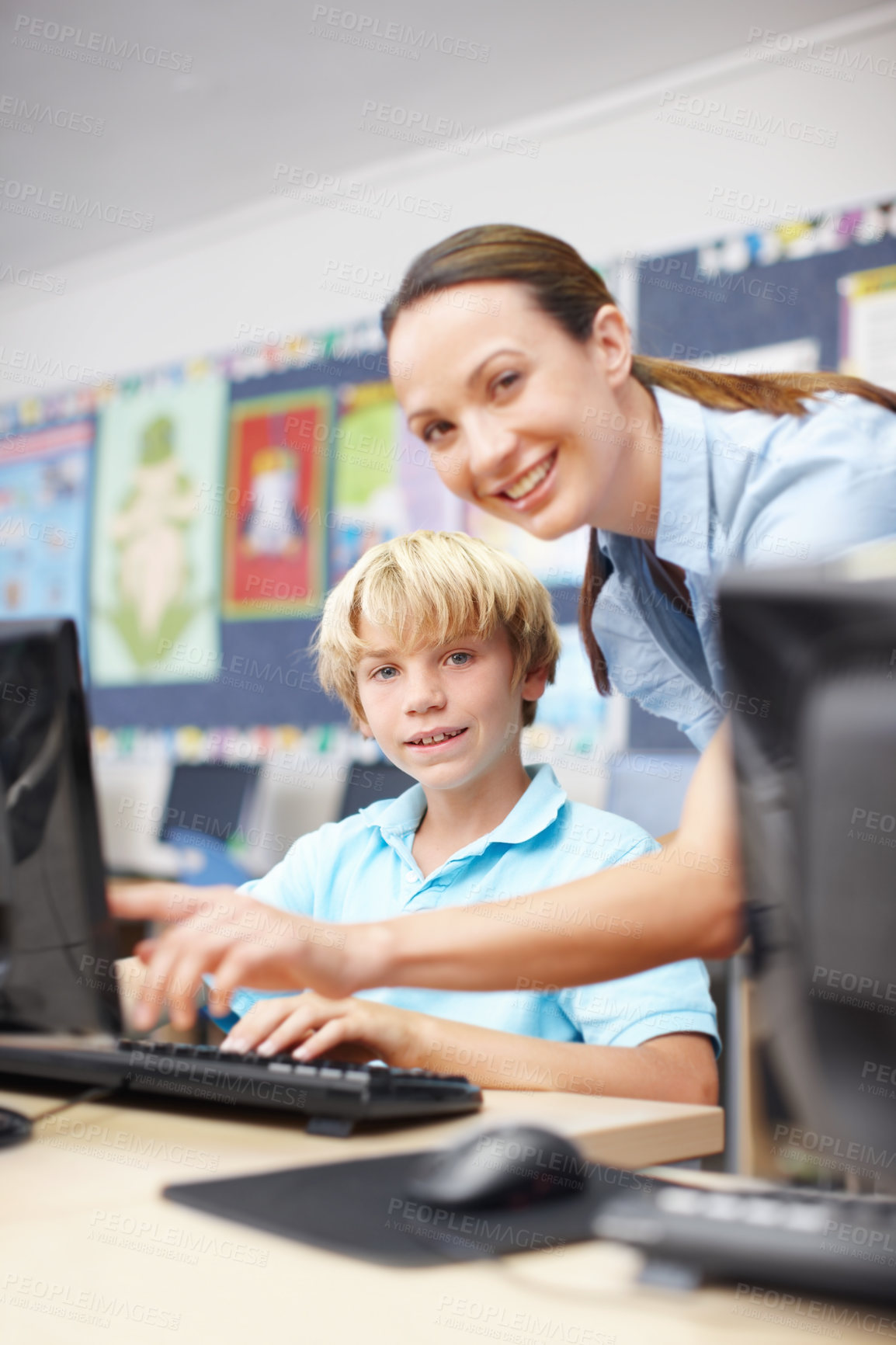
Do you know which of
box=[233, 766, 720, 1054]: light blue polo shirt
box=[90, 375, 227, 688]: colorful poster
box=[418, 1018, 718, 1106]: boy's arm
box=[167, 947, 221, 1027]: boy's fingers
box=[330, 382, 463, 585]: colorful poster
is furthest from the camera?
box=[90, 375, 227, 688]: colorful poster

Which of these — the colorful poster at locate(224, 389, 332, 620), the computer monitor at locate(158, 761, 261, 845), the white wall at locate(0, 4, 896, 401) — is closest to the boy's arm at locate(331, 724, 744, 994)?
the white wall at locate(0, 4, 896, 401)

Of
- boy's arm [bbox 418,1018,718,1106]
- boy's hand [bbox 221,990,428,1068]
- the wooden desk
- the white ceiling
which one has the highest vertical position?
the white ceiling

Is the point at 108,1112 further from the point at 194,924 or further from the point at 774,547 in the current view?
the point at 774,547

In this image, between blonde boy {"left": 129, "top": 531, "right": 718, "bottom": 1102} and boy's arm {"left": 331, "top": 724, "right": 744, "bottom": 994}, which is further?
blonde boy {"left": 129, "top": 531, "right": 718, "bottom": 1102}

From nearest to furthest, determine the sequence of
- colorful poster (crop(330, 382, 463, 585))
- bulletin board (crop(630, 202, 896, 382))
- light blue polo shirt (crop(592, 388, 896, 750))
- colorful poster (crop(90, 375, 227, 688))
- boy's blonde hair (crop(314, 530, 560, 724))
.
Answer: light blue polo shirt (crop(592, 388, 896, 750))
boy's blonde hair (crop(314, 530, 560, 724))
bulletin board (crop(630, 202, 896, 382))
colorful poster (crop(330, 382, 463, 585))
colorful poster (crop(90, 375, 227, 688))

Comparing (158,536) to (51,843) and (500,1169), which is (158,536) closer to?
(51,843)

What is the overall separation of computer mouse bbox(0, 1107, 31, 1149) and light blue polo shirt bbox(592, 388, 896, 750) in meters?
0.71

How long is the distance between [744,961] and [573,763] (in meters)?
2.15

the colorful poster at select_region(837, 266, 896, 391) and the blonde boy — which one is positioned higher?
the colorful poster at select_region(837, 266, 896, 391)

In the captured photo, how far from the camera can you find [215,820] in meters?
2.94

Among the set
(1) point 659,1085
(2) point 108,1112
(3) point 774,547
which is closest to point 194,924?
(2) point 108,1112

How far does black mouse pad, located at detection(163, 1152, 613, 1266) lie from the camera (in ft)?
1.56

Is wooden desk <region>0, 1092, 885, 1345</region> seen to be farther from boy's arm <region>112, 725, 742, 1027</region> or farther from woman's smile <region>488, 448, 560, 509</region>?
woman's smile <region>488, 448, 560, 509</region>

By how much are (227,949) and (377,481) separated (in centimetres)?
245
